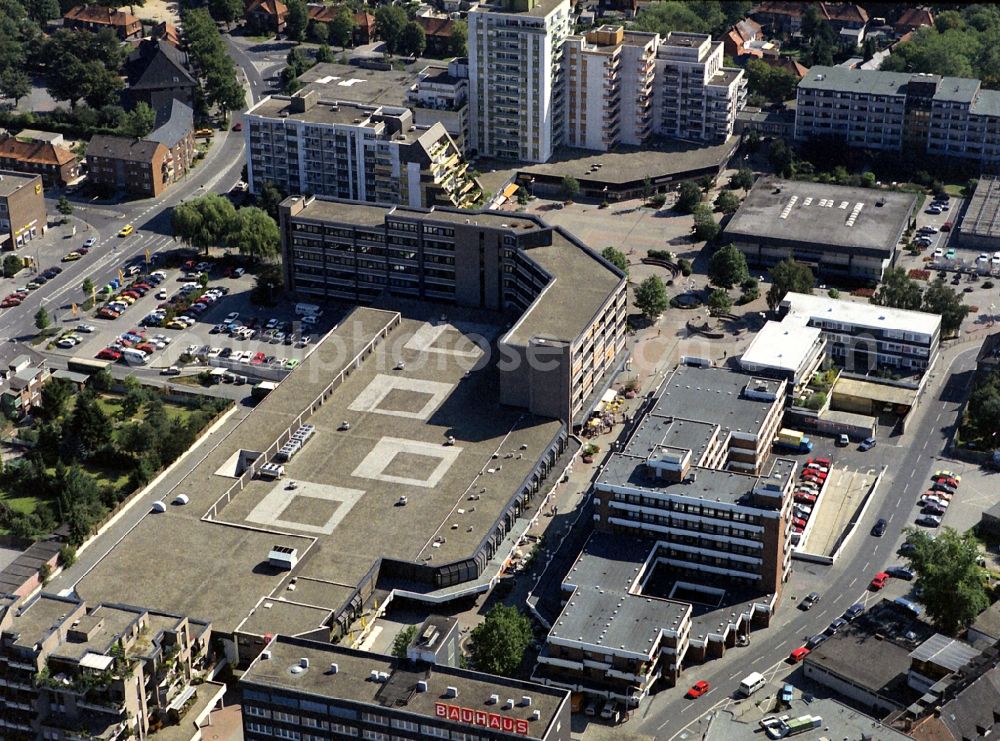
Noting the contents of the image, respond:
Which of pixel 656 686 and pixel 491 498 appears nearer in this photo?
pixel 656 686

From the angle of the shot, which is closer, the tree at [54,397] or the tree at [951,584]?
the tree at [951,584]

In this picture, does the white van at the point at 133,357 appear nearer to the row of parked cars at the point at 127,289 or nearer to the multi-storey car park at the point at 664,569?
the row of parked cars at the point at 127,289

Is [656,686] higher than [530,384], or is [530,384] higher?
[530,384]

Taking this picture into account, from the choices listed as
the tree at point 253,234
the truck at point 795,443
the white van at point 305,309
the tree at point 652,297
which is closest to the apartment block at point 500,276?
the white van at point 305,309

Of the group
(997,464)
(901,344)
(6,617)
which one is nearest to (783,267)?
→ (901,344)

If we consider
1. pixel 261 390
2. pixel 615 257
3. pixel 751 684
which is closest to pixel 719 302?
pixel 615 257

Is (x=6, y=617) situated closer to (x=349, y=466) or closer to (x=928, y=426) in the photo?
(x=349, y=466)

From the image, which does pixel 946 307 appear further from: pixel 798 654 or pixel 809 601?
pixel 798 654
